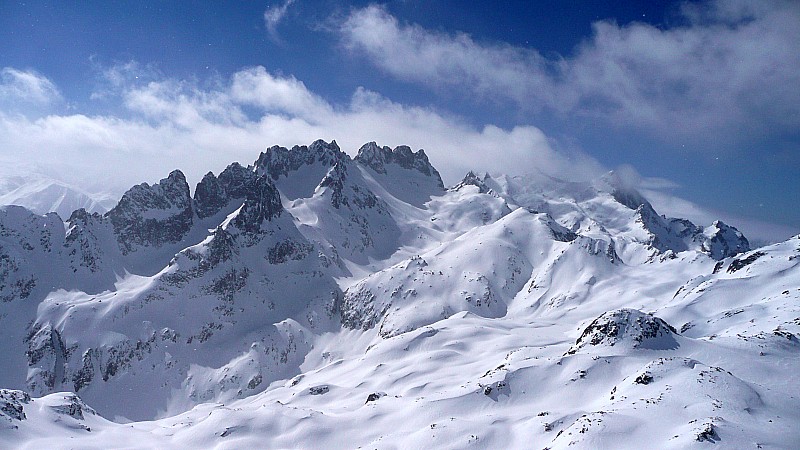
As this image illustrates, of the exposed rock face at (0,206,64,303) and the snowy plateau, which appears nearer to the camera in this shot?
the snowy plateau

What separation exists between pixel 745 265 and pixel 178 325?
6899 inches

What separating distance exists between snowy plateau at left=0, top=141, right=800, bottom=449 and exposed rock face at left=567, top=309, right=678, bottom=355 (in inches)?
9.0

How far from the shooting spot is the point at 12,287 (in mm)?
166375

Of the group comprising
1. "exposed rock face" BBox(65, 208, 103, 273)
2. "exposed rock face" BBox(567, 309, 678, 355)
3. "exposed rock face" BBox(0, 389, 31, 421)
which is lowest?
"exposed rock face" BBox(0, 389, 31, 421)

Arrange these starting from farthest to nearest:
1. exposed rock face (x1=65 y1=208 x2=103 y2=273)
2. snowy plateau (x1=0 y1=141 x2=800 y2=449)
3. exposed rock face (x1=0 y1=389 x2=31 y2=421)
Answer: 1. exposed rock face (x1=65 y1=208 x2=103 y2=273)
2. exposed rock face (x1=0 y1=389 x2=31 y2=421)
3. snowy plateau (x1=0 y1=141 x2=800 y2=449)

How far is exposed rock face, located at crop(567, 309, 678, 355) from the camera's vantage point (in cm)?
5138

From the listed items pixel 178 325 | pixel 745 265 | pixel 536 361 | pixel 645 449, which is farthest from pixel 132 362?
pixel 745 265

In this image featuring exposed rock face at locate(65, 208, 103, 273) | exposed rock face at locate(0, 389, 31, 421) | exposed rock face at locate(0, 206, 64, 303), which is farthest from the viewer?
exposed rock face at locate(65, 208, 103, 273)

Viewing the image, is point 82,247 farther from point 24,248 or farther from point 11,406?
point 11,406

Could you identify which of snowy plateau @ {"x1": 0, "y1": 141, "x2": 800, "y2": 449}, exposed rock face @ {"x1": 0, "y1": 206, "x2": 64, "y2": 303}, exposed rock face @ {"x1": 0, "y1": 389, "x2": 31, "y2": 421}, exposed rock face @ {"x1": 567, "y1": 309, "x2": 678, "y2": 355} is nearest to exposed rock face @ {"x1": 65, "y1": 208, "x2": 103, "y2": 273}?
snowy plateau @ {"x1": 0, "y1": 141, "x2": 800, "y2": 449}

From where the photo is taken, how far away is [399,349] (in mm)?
102438

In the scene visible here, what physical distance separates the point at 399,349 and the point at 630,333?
58.8m

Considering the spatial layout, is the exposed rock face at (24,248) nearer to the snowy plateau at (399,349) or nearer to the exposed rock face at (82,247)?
the snowy plateau at (399,349)

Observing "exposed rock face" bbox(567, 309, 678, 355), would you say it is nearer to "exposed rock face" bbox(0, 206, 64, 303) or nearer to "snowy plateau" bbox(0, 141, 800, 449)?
"snowy plateau" bbox(0, 141, 800, 449)
